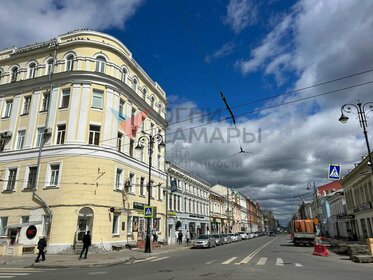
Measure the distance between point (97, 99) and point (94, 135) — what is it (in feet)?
11.0

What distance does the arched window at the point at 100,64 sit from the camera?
28.6 meters

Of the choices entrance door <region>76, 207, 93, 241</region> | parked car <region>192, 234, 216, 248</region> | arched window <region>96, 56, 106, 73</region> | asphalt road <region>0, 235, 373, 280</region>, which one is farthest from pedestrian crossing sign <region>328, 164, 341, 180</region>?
arched window <region>96, 56, 106, 73</region>

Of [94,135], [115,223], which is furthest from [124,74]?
[115,223]

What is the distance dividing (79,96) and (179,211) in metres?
25.7

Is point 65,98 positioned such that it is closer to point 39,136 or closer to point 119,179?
point 39,136

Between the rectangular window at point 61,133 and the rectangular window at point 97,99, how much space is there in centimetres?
323

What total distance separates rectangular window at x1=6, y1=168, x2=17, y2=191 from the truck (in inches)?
1123

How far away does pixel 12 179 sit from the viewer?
27188mm

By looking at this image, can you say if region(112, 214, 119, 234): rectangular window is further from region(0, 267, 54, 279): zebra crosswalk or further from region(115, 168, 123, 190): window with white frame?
region(0, 267, 54, 279): zebra crosswalk

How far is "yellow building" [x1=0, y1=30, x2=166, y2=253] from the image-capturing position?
2472cm

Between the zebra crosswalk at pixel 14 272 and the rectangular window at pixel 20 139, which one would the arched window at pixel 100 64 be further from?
the zebra crosswalk at pixel 14 272

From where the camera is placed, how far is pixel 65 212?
2398 cm

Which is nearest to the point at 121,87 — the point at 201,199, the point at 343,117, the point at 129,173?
the point at 129,173

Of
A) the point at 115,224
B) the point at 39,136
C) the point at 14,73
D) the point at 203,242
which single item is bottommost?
the point at 203,242
